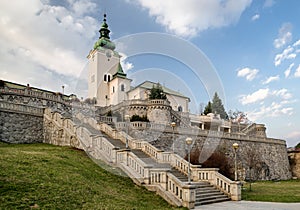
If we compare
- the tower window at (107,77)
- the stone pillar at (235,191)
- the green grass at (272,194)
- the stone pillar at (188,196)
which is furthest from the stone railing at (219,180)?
the tower window at (107,77)

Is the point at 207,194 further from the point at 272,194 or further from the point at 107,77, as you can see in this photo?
the point at 107,77

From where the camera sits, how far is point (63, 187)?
8.75m

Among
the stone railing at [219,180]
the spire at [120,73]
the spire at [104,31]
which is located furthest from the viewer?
the spire at [104,31]

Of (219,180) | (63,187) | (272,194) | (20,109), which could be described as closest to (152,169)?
(219,180)

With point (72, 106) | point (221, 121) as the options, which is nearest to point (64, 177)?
point (72, 106)

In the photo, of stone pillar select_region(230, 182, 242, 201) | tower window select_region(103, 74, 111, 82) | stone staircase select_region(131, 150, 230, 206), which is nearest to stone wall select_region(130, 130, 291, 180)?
stone staircase select_region(131, 150, 230, 206)

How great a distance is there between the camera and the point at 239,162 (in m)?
33.0

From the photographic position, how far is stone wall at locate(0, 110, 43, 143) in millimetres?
20078

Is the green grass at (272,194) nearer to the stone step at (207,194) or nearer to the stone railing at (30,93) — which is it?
the stone step at (207,194)

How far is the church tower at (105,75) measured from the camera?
50781mm

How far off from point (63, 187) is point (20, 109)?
14823 mm

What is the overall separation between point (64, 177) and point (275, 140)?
36419 millimetres

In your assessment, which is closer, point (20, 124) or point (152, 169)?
point (152, 169)

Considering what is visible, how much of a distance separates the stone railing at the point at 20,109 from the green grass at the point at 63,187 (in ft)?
32.5
